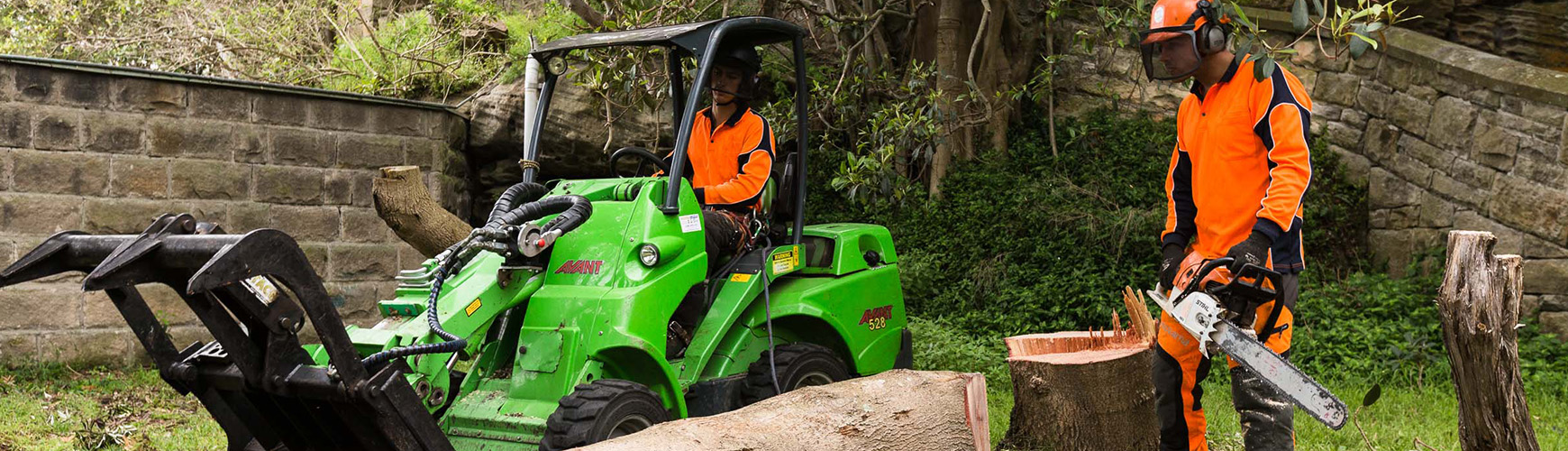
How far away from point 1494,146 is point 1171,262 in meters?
4.39

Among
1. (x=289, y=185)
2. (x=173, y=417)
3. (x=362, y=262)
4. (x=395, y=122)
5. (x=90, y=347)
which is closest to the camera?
(x=173, y=417)

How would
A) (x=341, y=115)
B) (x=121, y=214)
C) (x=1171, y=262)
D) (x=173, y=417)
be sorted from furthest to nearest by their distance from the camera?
(x=341, y=115)
(x=121, y=214)
(x=173, y=417)
(x=1171, y=262)

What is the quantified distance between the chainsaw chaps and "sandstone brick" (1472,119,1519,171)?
6.57 m

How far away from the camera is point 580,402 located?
3863 millimetres

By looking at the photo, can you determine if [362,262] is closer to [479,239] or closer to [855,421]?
[479,239]

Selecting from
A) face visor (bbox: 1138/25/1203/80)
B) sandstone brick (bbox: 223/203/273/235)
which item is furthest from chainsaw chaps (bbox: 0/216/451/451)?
sandstone brick (bbox: 223/203/273/235)

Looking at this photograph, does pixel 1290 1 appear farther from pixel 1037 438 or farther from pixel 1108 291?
pixel 1037 438

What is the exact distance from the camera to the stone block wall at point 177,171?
6289 millimetres

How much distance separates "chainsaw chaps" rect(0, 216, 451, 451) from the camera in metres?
3.32

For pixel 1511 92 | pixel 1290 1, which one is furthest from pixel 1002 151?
pixel 1511 92

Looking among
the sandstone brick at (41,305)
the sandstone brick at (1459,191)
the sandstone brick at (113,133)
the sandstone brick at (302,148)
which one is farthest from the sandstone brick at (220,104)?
the sandstone brick at (1459,191)

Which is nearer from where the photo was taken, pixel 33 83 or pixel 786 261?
pixel 786 261

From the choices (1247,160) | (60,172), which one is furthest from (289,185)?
(1247,160)

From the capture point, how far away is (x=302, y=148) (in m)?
7.21
